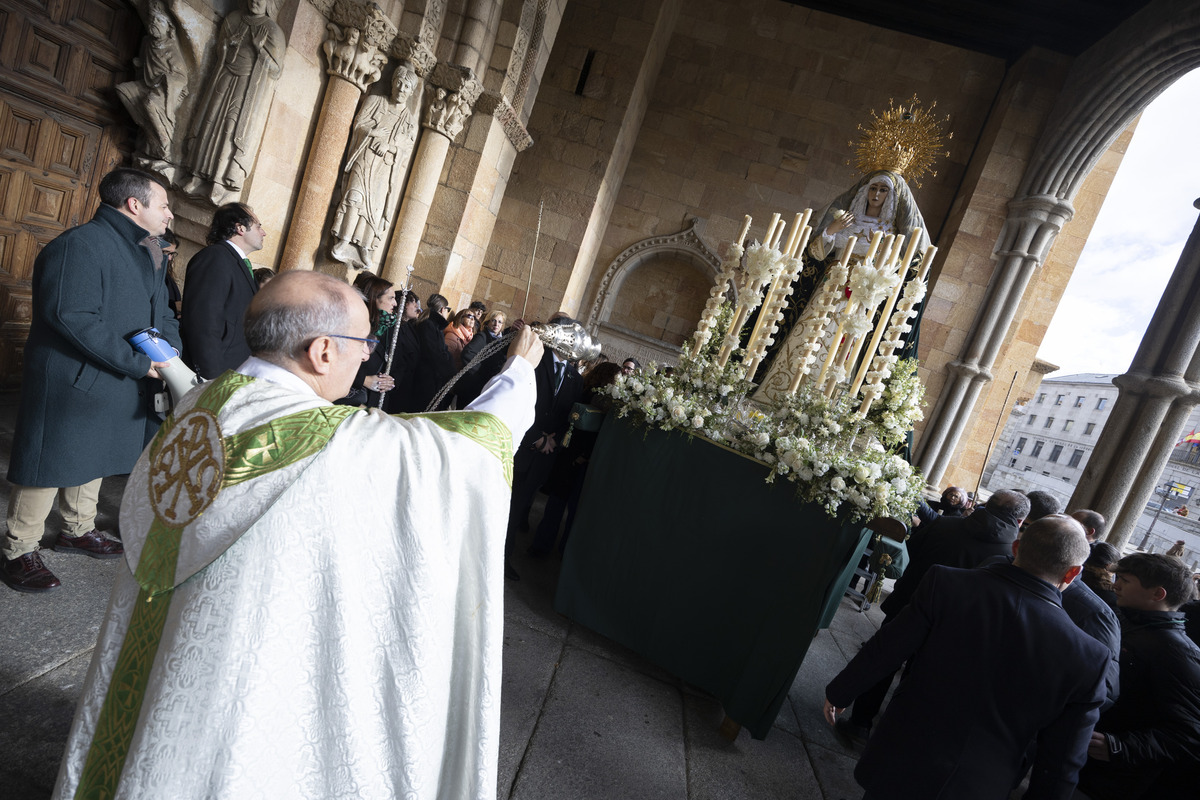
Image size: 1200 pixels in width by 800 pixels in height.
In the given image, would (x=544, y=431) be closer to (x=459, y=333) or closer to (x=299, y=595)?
(x=459, y=333)

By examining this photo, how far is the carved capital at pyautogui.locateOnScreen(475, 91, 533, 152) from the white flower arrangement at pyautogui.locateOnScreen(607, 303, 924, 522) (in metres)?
4.24

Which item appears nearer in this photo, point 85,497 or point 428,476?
point 428,476

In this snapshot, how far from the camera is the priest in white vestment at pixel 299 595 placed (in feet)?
3.34

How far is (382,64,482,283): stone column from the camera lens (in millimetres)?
5773

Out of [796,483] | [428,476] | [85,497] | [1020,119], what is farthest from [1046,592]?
[1020,119]

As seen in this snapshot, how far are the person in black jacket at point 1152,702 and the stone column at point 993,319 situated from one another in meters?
6.04

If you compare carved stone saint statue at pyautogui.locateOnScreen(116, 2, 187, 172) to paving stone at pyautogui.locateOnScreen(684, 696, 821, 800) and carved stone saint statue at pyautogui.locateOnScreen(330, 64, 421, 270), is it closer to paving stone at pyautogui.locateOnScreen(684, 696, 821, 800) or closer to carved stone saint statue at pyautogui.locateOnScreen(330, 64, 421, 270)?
carved stone saint statue at pyautogui.locateOnScreen(330, 64, 421, 270)

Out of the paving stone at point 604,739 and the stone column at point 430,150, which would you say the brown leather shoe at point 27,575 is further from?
the stone column at point 430,150

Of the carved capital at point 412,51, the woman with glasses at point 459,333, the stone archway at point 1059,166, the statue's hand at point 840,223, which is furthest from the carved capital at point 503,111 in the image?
the stone archway at point 1059,166

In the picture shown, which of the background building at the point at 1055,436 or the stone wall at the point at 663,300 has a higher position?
the background building at the point at 1055,436

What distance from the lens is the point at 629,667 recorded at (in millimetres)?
3064

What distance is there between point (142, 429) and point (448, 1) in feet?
17.4

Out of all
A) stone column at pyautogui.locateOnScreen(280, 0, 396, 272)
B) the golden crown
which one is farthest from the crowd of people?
stone column at pyautogui.locateOnScreen(280, 0, 396, 272)

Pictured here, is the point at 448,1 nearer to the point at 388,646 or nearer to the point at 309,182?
the point at 309,182
